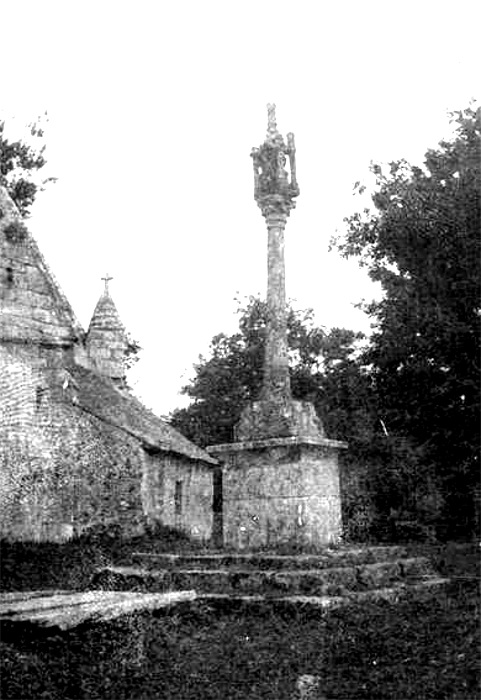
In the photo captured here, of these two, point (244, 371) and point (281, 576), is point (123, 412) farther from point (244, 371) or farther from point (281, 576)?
point (244, 371)

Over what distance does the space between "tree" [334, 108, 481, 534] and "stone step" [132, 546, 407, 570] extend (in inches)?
438

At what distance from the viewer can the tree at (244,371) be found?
41.8m

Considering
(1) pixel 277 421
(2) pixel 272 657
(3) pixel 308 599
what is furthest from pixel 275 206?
(2) pixel 272 657

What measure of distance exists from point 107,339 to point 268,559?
20095 mm

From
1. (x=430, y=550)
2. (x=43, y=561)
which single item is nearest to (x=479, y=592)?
(x=430, y=550)

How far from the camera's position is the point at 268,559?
28.7 feet

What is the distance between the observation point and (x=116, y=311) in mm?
29172

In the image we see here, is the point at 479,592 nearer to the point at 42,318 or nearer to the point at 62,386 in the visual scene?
the point at 42,318

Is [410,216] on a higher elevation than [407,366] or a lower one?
higher

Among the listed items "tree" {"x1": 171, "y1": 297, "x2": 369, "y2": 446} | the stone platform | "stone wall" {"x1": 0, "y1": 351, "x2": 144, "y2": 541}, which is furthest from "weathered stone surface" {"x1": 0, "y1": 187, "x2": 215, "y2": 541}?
"tree" {"x1": 171, "y1": 297, "x2": 369, "y2": 446}

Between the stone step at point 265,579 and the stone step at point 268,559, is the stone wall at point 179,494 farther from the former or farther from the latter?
the stone step at point 265,579

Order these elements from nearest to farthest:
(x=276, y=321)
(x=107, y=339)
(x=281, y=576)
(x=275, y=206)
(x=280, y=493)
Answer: (x=281, y=576)
(x=280, y=493)
(x=276, y=321)
(x=275, y=206)
(x=107, y=339)

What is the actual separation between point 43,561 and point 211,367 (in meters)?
27.6

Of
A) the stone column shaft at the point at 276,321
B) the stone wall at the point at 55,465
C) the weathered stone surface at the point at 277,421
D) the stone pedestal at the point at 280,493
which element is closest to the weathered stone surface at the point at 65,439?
the stone wall at the point at 55,465
